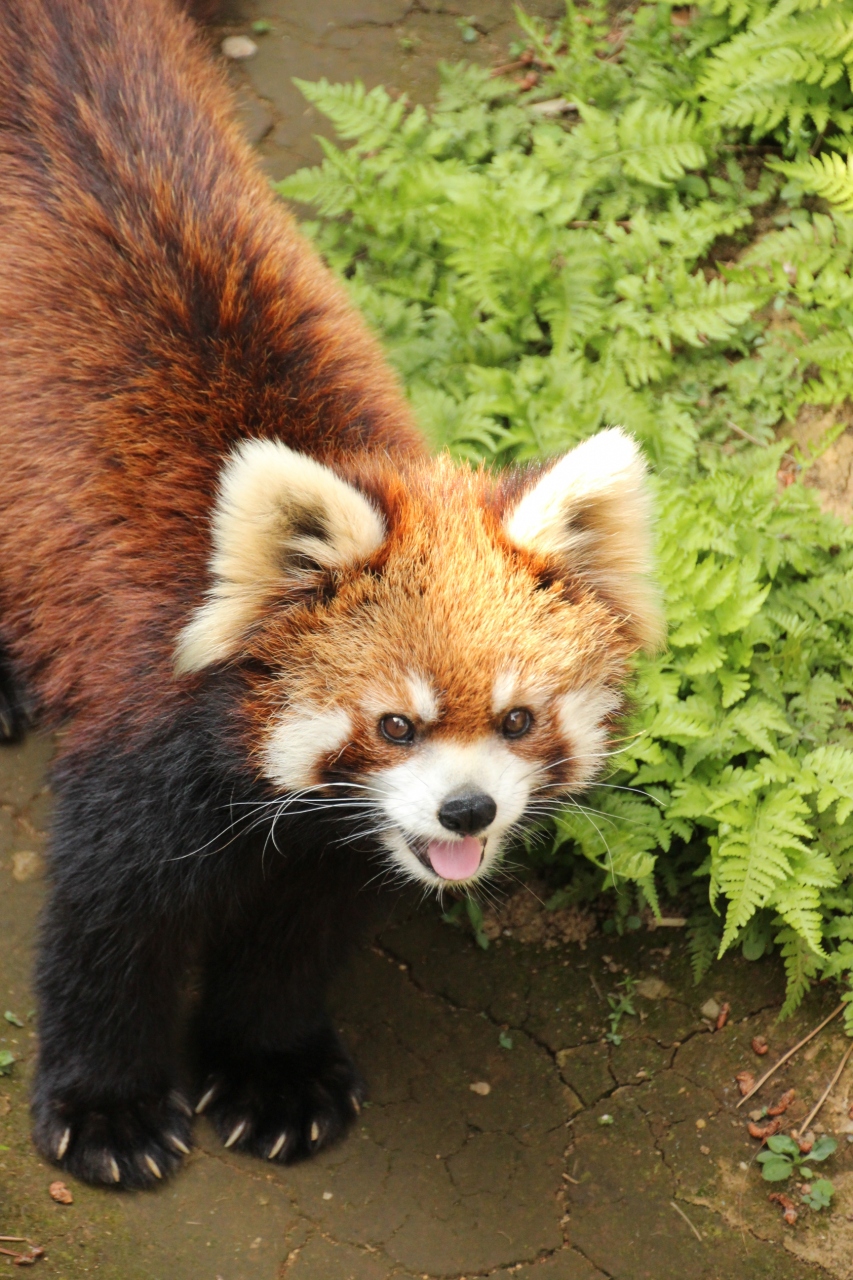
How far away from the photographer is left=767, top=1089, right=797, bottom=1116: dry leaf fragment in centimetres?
375

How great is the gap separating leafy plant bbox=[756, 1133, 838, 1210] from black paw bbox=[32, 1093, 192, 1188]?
5.38ft

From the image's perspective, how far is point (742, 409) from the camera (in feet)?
15.6

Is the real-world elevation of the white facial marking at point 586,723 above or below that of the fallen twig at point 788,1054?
above

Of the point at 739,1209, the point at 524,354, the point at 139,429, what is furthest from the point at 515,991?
the point at 524,354

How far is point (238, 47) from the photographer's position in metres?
5.80

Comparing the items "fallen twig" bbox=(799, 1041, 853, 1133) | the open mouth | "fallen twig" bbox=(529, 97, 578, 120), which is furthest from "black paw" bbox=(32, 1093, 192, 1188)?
"fallen twig" bbox=(529, 97, 578, 120)

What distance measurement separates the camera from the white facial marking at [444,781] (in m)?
2.72

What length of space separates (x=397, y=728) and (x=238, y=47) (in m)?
4.23

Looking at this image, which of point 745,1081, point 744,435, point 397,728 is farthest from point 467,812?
point 744,435

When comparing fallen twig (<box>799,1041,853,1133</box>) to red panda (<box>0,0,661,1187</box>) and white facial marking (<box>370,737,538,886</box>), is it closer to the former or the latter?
red panda (<box>0,0,661,1187</box>)

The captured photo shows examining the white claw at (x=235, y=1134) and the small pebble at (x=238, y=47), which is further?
the small pebble at (x=238, y=47)

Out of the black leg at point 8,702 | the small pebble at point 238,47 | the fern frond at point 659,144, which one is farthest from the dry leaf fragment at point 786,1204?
the small pebble at point 238,47

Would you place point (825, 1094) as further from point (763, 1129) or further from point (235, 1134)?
point (235, 1134)

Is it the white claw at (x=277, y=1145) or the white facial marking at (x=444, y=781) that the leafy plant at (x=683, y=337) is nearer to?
the white facial marking at (x=444, y=781)
